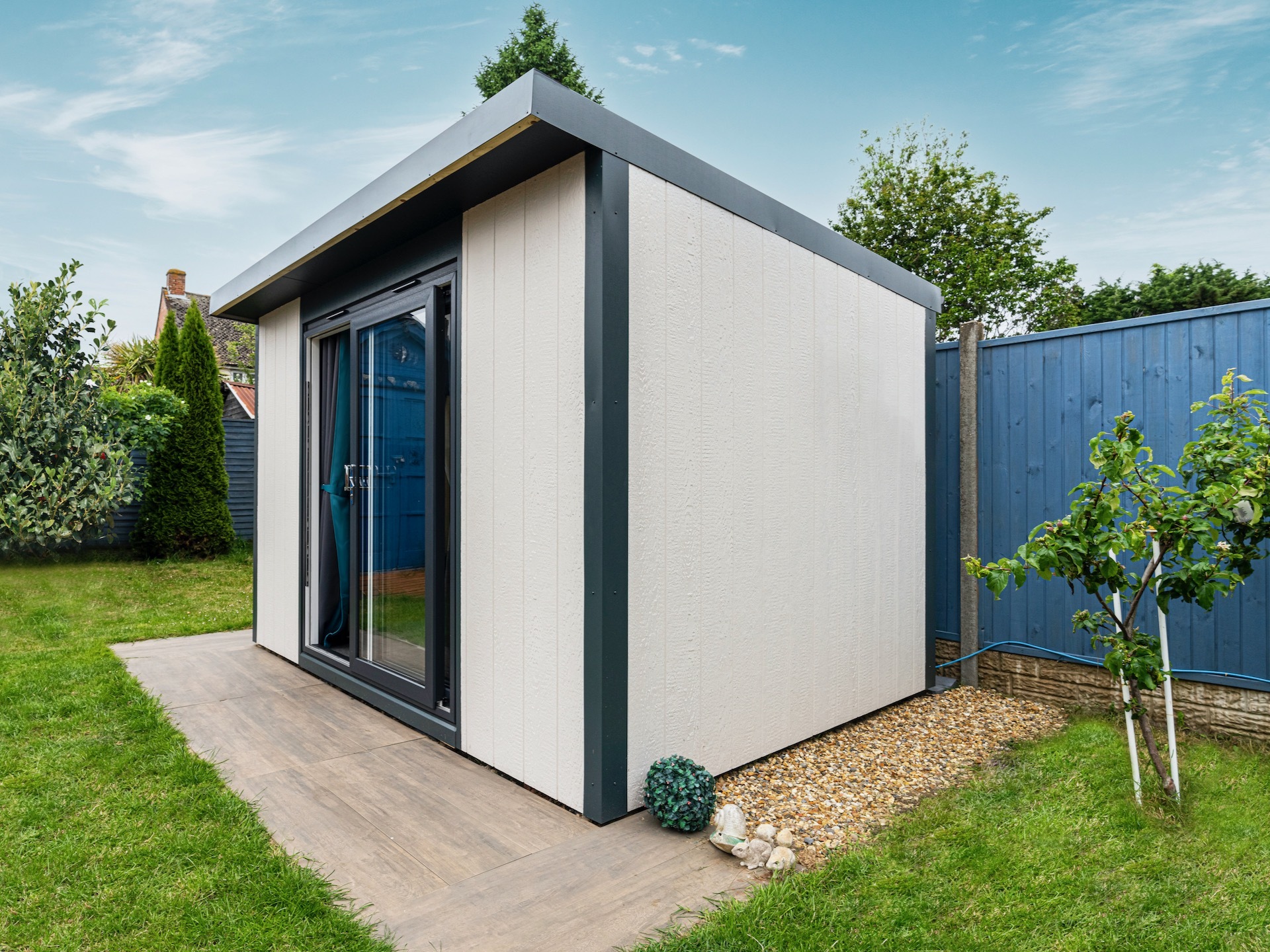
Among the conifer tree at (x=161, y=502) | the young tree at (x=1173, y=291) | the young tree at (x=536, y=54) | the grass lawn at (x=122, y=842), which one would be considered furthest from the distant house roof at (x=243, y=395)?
the young tree at (x=1173, y=291)

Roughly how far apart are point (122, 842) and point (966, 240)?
1625cm

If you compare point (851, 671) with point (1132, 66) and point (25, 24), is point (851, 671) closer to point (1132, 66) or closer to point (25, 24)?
point (1132, 66)

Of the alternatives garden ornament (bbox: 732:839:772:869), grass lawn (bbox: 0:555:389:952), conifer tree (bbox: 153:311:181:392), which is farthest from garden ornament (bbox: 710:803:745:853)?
conifer tree (bbox: 153:311:181:392)

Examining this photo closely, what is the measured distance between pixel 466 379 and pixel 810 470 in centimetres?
Answer: 147

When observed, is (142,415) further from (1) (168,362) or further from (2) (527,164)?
(2) (527,164)

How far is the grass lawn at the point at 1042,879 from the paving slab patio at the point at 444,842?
0.74 ft

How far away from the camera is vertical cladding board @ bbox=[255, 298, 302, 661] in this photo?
409cm

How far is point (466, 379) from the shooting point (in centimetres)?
274

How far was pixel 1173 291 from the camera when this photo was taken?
16.5 m

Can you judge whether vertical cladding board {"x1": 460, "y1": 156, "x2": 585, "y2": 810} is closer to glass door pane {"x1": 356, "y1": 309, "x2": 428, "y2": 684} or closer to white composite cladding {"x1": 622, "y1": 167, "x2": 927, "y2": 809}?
white composite cladding {"x1": 622, "y1": 167, "x2": 927, "y2": 809}

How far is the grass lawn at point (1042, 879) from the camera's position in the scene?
1.59m

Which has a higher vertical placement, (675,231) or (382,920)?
(675,231)

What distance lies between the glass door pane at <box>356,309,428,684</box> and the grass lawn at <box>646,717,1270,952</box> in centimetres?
186

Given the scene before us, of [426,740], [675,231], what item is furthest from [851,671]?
[675,231]
